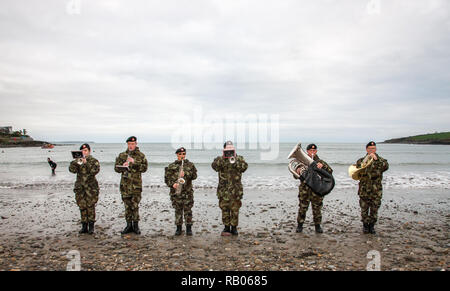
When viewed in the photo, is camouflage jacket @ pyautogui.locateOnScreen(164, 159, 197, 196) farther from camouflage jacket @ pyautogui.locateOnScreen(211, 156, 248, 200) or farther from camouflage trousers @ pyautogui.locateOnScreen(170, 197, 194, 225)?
camouflage jacket @ pyautogui.locateOnScreen(211, 156, 248, 200)

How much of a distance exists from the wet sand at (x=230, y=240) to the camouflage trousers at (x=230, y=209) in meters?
0.49

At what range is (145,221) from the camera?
963 centimetres

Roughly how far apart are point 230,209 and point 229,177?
91cm

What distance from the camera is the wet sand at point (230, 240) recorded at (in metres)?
5.86

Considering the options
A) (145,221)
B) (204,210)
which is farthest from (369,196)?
(145,221)

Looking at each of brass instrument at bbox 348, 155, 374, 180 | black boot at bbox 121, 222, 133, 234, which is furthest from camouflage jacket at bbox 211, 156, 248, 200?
brass instrument at bbox 348, 155, 374, 180

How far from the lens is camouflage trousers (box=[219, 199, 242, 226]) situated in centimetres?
764

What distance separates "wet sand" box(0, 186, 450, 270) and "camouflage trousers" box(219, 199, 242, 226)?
49cm

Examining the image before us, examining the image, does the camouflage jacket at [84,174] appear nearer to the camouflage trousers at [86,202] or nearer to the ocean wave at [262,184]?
the camouflage trousers at [86,202]

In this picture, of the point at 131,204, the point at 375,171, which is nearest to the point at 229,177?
the point at 131,204
